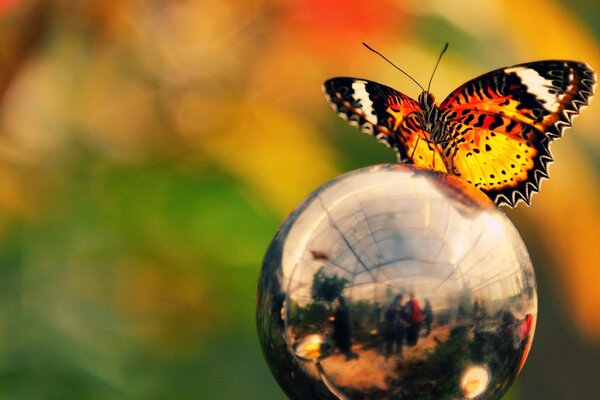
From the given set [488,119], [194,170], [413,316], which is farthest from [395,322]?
[194,170]

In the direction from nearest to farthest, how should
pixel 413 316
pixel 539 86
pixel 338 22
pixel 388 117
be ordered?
1. pixel 413 316
2. pixel 539 86
3. pixel 388 117
4. pixel 338 22

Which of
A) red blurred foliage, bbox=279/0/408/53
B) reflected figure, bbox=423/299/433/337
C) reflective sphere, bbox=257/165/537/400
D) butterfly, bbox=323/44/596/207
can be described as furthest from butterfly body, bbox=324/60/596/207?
red blurred foliage, bbox=279/0/408/53

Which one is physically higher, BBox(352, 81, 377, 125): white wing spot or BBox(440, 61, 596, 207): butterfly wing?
BBox(352, 81, 377, 125): white wing spot

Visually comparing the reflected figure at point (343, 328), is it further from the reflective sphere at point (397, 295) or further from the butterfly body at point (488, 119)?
the butterfly body at point (488, 119)

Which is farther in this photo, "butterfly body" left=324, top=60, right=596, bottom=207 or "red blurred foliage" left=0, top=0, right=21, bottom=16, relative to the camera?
"red blurred foliage" left=0, top=0, right=21, bottom=16

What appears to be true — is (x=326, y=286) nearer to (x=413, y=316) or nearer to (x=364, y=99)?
(x=413, y=316)

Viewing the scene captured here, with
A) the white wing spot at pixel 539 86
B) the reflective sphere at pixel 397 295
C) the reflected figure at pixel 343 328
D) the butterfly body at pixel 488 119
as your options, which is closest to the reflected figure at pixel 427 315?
the reflective sphere at pixel 397 295

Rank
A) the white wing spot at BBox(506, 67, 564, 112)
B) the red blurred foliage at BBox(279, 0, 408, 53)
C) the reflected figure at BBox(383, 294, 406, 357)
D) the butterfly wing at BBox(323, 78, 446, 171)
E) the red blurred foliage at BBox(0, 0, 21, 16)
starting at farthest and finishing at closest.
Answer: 1. the red blurred foliage at BBox(279, 0, 408, 53)
2. the red blurred foliage at BBox(0, 0, 21, 16)
3. the butterfly wing at BBox(323, 78, 446, 171)
4. the white wing spot at BBox(506, 67, 564, 112)
5. the reflected figure at BBox(383, 294, 406, 357)

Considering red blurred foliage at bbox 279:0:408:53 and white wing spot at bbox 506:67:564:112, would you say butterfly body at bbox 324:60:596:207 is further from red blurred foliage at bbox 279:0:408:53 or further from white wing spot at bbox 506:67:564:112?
red blurred foliage at bbox 279:0:408:53
